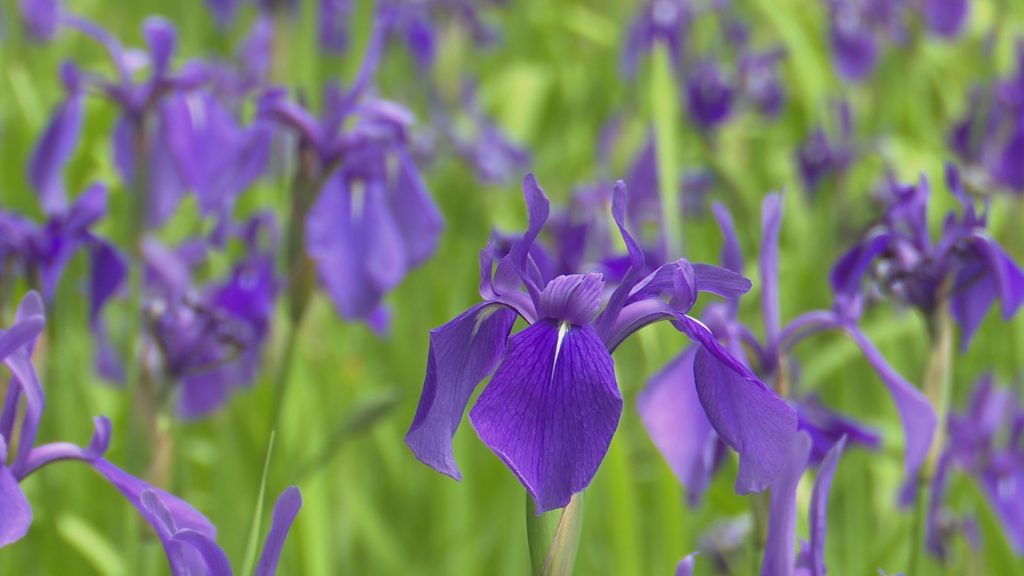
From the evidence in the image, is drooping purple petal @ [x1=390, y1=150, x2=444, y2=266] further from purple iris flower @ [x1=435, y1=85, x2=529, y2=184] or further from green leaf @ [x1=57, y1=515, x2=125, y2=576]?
purple iris flower @ [x1=435, y1=85, x2=529, y2=184]

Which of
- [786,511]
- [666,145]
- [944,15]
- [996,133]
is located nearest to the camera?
[786,511]

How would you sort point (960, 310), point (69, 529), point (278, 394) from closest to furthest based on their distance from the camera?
1. point (960, 310)
2. point (278, 394)
3. point (69, 529)

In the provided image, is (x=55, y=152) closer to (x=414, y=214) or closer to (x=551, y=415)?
(x=414, y=214)

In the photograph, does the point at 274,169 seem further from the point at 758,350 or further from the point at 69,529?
the point at 758,350

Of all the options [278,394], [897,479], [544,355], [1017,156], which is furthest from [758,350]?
[1017,156]

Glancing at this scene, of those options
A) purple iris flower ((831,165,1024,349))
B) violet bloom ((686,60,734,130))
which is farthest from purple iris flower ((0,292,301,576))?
violet bloom ((686,60,734,130))

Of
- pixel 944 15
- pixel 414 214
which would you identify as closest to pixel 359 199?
pixel 414 214

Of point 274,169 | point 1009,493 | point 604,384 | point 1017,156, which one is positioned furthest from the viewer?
point 274,169
